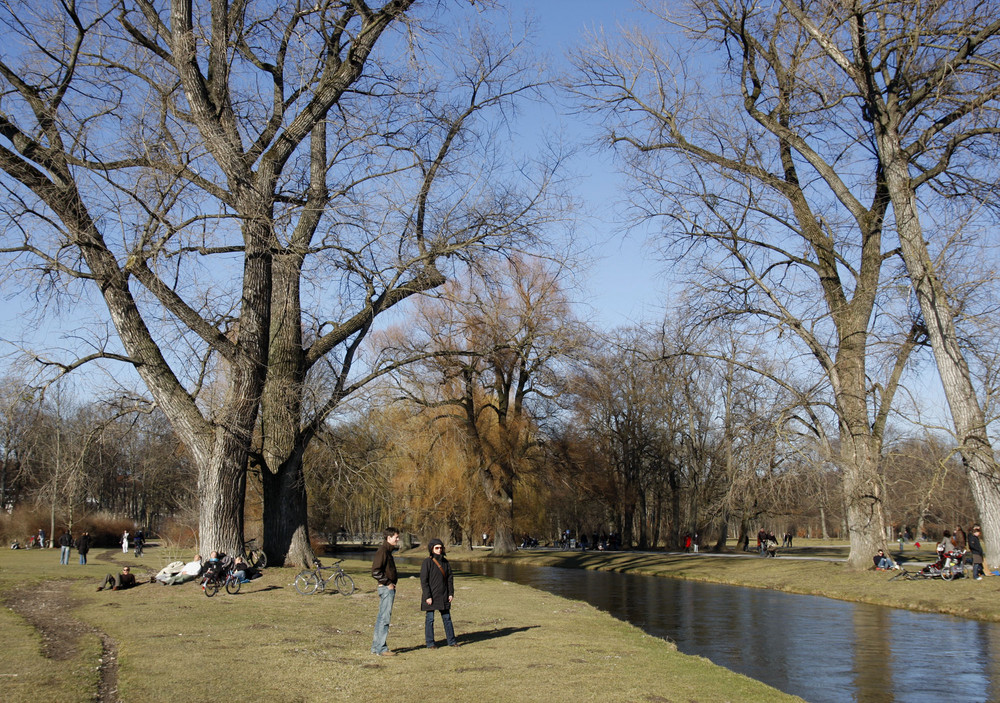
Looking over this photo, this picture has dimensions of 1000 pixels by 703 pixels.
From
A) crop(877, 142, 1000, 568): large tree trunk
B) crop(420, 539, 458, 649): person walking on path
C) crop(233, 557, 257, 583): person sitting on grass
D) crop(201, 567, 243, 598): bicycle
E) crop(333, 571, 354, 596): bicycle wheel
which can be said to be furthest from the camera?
crop(877, 142, 1000, 568): large tree trunk

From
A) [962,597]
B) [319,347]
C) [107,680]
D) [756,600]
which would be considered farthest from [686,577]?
[107,680]

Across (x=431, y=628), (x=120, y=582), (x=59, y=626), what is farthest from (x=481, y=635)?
(x=120, y=582)

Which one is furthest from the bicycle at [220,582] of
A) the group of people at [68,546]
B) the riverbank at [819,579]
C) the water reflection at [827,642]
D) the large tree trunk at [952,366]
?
the large tree trunk at [952,366]

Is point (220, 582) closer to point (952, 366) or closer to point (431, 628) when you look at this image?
point (431, 628)

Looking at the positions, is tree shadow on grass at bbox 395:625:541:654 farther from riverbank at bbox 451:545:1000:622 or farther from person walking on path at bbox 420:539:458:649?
riverbank at bbox 451:545:1000:622

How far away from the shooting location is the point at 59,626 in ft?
42.5

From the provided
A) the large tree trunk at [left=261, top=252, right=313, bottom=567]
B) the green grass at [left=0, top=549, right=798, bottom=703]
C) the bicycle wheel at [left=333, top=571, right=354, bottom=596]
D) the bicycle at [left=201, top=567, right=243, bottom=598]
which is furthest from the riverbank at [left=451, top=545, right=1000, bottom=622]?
the bicycle at [left=201, top=567, right=243, bottom=598]

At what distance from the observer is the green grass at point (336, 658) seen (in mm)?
8547

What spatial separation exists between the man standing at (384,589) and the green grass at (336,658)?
258mm

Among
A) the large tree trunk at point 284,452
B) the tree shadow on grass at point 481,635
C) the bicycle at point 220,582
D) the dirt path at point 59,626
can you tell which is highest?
the large tree trunk at point 284,452

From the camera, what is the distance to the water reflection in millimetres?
11148

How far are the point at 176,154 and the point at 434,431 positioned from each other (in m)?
28.3

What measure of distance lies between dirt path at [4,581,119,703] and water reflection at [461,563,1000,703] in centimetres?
847

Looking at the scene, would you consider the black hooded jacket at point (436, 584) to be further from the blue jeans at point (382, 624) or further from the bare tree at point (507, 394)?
the bare tree at point (507, 394)
